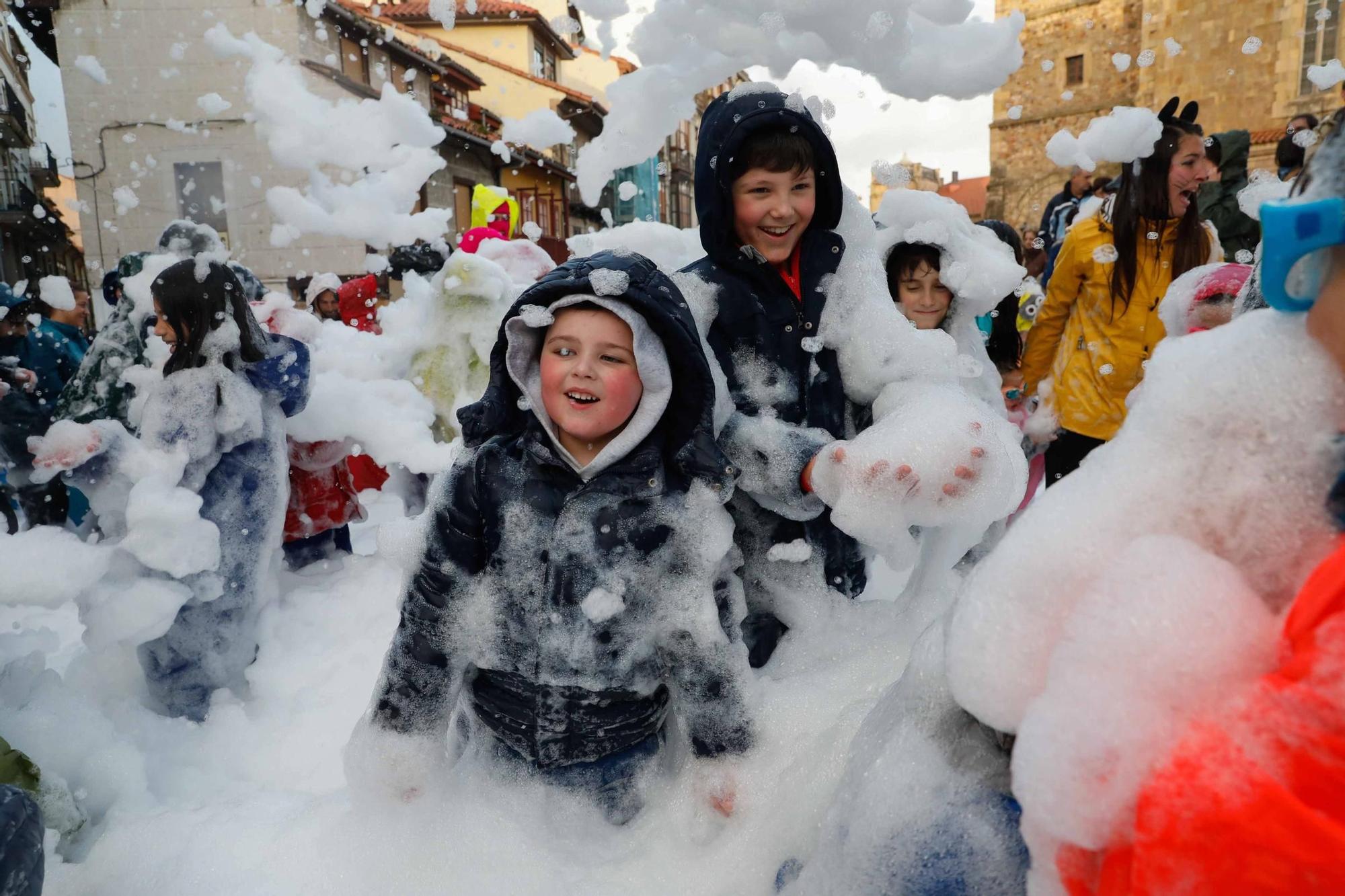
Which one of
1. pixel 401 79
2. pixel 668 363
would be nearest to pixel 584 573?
pixel 668 363

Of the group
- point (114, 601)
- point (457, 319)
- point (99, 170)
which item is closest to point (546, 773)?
point (114, 601)

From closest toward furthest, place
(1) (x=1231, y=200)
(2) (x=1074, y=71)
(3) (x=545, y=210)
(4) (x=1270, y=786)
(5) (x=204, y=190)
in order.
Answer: (4) (x=1270, y=786) → (1) (x=1231, y=200) → (5) (x=204, y=190) → (2) (x=1074, y=71) → (3) (x=545, y=210)

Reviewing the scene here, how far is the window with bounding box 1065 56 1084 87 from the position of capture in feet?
65.7

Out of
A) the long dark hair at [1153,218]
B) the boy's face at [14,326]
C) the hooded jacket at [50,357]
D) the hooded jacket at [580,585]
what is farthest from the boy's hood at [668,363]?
the boy's face at [14,326]

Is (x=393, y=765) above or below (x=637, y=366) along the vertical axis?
below

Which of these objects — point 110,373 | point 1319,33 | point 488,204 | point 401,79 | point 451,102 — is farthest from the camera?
point 451,102

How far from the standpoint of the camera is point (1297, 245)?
0.71m

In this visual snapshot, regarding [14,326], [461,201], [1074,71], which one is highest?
[1074,71]

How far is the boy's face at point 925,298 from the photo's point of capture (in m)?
2.75

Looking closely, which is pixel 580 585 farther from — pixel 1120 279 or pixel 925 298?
pixel 1120 279

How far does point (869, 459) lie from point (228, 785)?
2092 mm

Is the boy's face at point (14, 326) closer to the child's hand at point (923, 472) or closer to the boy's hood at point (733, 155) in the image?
the boy's hood at point (733, 155)

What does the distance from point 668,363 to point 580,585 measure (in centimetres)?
51

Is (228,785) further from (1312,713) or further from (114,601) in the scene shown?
(1312,713)
